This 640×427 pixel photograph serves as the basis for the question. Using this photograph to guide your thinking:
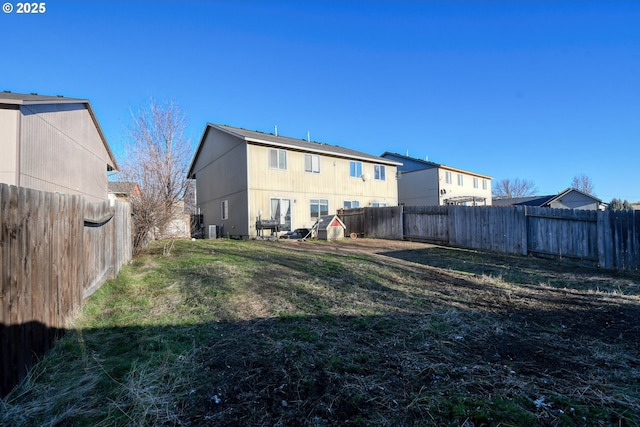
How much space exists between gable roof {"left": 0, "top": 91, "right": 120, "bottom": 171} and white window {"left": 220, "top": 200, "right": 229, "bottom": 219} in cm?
769

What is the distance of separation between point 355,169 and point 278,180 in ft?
20.1

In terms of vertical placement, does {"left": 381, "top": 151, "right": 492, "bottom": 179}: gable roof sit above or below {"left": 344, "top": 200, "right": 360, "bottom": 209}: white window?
above

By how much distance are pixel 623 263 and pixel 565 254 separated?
60.3 inches

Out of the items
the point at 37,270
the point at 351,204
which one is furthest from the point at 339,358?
the point at 351,204

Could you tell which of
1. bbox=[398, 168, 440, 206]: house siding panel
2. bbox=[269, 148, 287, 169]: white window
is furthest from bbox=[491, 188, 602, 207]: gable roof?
bbox=[269, 148, 287, 169]: white window

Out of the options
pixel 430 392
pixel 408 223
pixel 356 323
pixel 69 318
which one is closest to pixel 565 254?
pixel 408 223

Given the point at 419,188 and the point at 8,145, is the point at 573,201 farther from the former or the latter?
the point at 8,145

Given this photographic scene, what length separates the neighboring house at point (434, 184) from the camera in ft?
92.3

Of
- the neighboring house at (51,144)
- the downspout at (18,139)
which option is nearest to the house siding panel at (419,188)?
the neighboring house at (51,144)

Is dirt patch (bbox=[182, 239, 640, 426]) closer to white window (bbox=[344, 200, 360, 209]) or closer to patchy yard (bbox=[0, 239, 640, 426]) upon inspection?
patchy yard (bbox=[0, 239, 640, 426])

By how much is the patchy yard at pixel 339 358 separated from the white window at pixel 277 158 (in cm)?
1256

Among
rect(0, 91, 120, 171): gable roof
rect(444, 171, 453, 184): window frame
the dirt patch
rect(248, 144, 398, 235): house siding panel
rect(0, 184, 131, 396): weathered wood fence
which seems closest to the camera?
the dirt patch

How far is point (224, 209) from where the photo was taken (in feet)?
66.3

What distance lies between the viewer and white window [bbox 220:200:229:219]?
19.7 metres
